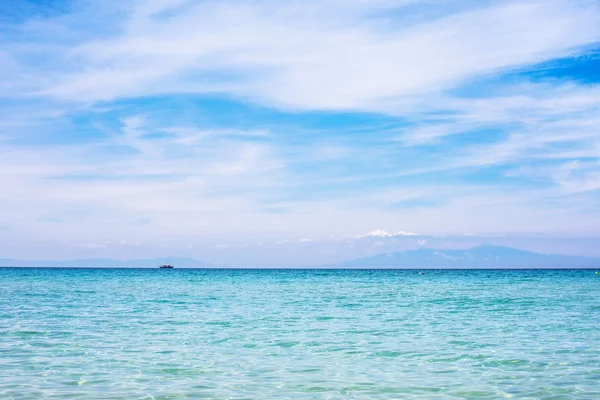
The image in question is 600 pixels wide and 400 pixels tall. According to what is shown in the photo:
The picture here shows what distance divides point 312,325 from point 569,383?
12.0 meters

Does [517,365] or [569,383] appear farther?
[517,365]

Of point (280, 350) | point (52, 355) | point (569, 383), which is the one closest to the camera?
point (569, 383)

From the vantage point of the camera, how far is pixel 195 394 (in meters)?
12.0

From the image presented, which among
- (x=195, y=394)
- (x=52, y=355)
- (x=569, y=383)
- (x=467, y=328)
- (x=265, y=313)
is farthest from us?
(x=265, y=313)

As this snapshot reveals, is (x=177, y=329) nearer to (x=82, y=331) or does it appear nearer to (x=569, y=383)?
(x=82, y=331)

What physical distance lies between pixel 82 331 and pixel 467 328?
14.7m

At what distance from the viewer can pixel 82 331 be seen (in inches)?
829

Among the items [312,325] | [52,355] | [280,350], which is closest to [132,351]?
[52,355]

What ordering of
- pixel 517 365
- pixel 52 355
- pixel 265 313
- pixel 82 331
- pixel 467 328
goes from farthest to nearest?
pixel 265 313 < pixel 467 328 < pixel 82 331 < pixel 52 355 < pixel 517 365

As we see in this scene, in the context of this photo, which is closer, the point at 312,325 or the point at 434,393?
the point at 434,393

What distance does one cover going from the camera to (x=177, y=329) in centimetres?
2208

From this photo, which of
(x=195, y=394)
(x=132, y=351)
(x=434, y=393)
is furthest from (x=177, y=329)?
(x=434, y=393)

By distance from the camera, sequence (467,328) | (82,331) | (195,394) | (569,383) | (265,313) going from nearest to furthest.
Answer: (195,394) < (569,383) < (82,331) < (467,328) < (265,313)

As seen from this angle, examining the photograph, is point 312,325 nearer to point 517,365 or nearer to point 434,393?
point 517,365
